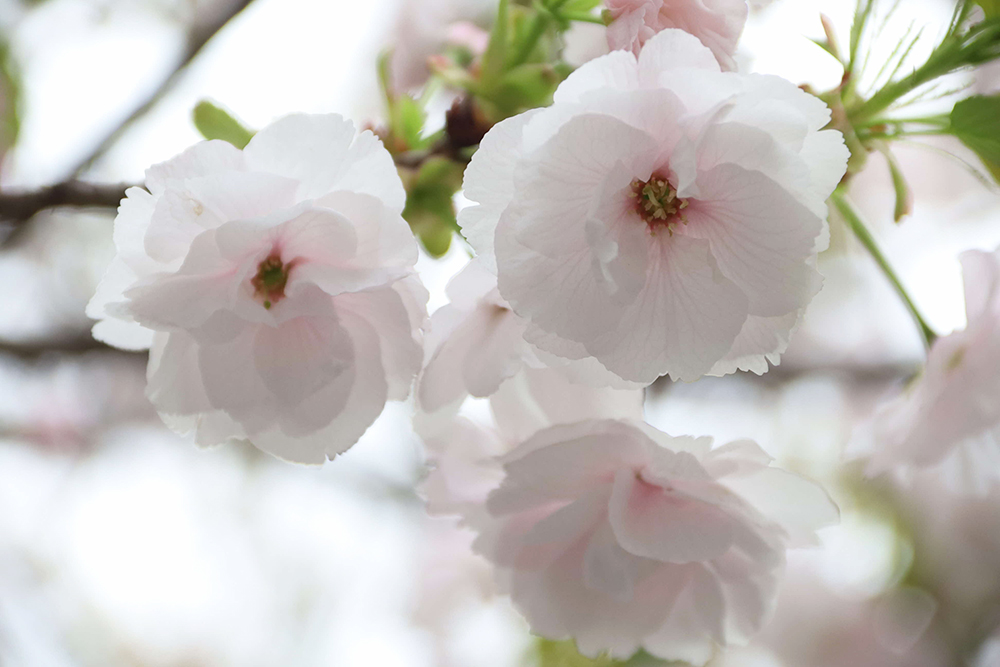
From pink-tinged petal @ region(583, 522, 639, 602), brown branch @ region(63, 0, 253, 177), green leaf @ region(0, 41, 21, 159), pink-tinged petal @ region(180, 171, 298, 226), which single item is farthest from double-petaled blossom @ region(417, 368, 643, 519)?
green leaf @ region(0, 41, 21, 159)

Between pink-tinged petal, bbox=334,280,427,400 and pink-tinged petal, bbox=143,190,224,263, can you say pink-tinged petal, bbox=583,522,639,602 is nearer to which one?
pink-tinged petal, bbox=334,280,427,400

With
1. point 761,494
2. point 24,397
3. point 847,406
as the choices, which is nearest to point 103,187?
point 761,494

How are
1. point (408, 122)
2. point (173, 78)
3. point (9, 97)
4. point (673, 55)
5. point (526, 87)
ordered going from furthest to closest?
1. point (9, 97)
2. point (173, 78)
3. point (408, 122)
4. point (526, 87)
5. point (673, 55)

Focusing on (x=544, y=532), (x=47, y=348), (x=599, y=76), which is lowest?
(x=47, y=348)

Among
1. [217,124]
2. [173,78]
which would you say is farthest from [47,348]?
[217,124]

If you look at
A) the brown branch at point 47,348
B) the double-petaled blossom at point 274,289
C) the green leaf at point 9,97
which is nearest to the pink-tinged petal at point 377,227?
the double-petaled blossom at point 274,289

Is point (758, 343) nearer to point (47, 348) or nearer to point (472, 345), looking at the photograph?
point (472, 345)

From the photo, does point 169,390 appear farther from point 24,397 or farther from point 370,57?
point 24,397
